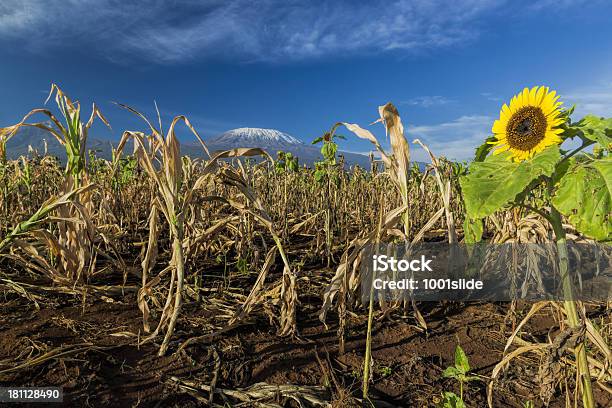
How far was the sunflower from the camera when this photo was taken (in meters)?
1.46

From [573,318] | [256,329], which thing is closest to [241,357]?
[256,329]

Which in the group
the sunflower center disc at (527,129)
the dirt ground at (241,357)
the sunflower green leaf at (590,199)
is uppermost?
the sunflower center disc at (527,129)

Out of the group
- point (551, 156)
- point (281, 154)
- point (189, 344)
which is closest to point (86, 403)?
point (189, 344)

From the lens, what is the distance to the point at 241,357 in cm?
244

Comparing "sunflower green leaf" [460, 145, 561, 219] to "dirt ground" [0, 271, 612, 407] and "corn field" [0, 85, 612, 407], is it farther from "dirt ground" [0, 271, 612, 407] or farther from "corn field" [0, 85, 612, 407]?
"dirt ground" [0, 271, 612, 407]

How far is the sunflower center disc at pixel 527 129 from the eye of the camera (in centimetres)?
146

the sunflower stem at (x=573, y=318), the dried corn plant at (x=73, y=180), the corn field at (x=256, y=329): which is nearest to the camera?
the sunflower stem at (x=573, y=318)

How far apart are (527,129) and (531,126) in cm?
2

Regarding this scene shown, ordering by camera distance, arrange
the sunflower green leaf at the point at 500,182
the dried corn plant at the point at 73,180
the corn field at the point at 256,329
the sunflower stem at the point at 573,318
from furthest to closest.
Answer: the dried corn plant at the point at 73,180, the corn field at the point at 256,329, the sunflower stem at the point at 573,318, the sunflower green leaf at the point at 500,182

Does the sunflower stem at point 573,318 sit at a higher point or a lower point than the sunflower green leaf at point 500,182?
lower

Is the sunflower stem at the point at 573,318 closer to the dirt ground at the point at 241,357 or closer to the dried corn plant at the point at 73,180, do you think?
the dirt ground at the point at 241,357

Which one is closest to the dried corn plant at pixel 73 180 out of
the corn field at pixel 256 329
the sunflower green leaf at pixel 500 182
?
the corn field at pixel 256 329

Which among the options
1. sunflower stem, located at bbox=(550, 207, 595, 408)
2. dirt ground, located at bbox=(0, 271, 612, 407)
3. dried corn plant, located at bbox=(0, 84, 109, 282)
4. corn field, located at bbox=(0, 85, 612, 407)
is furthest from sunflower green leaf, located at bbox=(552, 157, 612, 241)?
dried corn plant, located at bbox=(0, 84, 109, 282)

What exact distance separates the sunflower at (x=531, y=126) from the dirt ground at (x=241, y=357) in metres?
1.06
